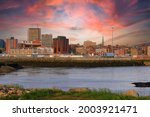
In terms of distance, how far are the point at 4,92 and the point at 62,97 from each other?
187cm

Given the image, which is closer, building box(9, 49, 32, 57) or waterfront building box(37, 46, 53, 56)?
waterfront building box(37, 46, 53, 56)

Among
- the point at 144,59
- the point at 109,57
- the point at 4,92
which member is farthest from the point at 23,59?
the point at 4,92

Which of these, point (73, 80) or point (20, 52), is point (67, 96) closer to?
point (73, 80)

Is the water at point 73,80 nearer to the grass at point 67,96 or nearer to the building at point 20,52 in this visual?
the grass at point 67,96

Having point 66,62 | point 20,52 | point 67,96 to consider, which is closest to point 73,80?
point 67,96

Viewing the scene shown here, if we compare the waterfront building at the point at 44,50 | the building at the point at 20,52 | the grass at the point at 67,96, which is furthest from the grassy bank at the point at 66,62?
the grass at the point at 67,96

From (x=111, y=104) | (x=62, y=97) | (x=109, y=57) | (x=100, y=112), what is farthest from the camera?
(x=109, y=57)

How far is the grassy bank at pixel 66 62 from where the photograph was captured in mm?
60344

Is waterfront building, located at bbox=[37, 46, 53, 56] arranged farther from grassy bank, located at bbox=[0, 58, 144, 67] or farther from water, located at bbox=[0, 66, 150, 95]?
water, located at bbox=[0, 66, 150, 95]

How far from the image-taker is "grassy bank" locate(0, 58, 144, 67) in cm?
6034

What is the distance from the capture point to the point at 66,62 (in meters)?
65.3

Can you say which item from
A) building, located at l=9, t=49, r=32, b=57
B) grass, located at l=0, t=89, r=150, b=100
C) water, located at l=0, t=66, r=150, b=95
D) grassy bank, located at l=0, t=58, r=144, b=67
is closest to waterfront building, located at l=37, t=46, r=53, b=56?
building, located at l=9, t=49, r=32, b=57

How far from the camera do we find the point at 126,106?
7.62 metres

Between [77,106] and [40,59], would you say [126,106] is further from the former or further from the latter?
[40,59]
